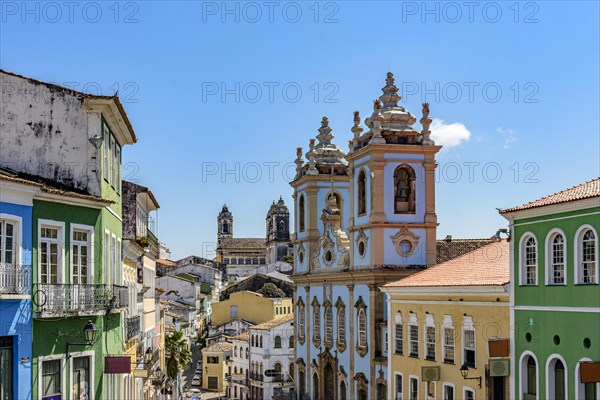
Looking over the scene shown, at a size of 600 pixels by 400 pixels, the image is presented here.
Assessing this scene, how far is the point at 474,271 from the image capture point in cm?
3056

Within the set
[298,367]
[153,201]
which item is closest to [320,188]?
[298,367]

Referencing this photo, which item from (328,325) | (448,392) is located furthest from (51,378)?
(328,325)

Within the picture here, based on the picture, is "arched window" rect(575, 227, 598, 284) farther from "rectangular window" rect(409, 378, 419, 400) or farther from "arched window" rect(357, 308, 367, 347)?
"arched window" rect(357, 308, 367, 347)

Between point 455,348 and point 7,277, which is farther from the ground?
point 7,277

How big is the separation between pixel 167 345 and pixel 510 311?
3950cm

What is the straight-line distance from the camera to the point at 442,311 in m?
30.9

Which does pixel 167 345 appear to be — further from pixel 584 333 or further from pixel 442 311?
pixel 584 333

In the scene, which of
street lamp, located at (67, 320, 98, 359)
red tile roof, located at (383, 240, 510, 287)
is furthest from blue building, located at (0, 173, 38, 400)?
red tile roof, located at (383, 240, 510, 287)

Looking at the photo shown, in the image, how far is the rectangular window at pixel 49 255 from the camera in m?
19.3

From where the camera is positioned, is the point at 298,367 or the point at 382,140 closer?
the point at 382,140

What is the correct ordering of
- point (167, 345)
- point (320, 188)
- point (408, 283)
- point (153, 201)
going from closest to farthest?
point (408, 283) → point (153, 201) → point (320, 188) → point (167, 345)

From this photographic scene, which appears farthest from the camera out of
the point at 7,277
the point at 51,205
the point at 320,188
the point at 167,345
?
the point at 167,345

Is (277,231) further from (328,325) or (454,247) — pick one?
(454,247)

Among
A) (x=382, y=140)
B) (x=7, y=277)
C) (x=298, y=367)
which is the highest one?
(x=382, y=140)
